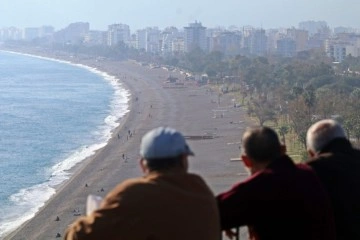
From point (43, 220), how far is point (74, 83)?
1803 inches

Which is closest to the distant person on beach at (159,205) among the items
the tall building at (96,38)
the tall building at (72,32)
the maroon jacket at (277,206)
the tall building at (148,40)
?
the maroon jacket at (277,206)

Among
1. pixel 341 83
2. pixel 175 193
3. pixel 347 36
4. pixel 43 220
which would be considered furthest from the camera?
pixel 347 36

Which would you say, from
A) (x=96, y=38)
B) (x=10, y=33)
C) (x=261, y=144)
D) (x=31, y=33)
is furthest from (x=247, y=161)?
(x=10, y=33)

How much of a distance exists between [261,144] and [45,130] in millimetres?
33078

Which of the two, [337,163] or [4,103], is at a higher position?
[337,163]

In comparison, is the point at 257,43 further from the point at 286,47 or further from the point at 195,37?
the point at 195,37

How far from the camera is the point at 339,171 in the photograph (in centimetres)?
252

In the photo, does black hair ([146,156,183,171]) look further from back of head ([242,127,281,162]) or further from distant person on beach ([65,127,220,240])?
back of head ([242,127,281,162])

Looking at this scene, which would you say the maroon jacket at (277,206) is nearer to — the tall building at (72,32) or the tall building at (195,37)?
the tall building at (195,37)

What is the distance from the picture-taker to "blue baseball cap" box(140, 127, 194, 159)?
2.04 meters

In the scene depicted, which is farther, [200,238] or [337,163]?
[337,163]

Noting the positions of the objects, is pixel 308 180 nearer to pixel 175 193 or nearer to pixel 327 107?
pixel 175 193

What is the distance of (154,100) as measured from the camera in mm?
44625

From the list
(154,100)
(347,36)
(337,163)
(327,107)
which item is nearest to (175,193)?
(337,163)
